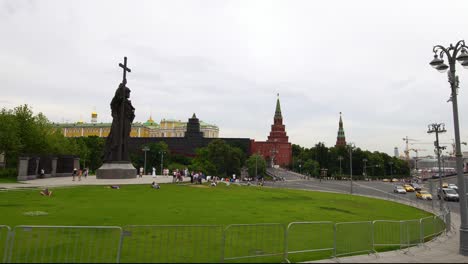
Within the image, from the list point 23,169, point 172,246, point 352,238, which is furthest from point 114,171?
point 352,238

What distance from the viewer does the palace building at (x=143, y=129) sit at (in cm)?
16725

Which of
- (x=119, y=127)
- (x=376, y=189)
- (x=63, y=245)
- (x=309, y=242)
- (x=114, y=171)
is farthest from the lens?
(x=376, y=189)

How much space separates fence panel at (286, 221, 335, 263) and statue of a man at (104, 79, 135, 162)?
31.5 m

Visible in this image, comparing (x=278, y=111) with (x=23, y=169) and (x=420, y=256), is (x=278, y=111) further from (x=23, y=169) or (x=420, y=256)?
(x=420, y=256)

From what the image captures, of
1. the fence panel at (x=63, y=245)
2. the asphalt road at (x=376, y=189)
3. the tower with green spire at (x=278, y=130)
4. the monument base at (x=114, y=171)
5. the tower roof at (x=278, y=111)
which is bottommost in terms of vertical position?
the asphalt road at (x=376, y=189)

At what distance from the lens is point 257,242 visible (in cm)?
985

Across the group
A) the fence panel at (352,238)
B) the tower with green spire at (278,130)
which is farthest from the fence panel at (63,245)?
the tower with green spire at (278,130)

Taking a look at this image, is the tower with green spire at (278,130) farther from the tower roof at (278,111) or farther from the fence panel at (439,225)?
the fence panel at (439,225)

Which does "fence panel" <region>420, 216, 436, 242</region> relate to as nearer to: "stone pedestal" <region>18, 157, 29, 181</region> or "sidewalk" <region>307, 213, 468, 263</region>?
"sidewalk" <region>307, 213, 468, 263</region>

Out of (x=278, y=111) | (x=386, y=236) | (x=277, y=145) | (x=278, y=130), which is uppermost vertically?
(x=278, y=111)

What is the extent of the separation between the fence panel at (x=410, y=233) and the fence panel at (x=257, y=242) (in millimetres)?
5109

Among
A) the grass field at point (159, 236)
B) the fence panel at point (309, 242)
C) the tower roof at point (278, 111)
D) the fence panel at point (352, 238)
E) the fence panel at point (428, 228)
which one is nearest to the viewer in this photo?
the grass field at point (159, 236)

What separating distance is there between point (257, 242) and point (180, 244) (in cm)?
236

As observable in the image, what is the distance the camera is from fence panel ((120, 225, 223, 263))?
811 cm
